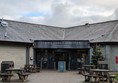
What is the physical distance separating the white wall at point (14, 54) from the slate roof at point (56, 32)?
769 mm

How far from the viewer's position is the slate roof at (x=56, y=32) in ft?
80.0

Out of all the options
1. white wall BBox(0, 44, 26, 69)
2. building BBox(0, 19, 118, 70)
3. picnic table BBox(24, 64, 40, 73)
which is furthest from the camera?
building BBox(0, 19, 118, 70)

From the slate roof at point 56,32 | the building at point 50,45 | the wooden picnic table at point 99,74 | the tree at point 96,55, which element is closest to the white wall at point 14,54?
the building at point 50,45

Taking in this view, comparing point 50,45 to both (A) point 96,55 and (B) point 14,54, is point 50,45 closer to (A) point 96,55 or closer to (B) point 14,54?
(B) point 14,54

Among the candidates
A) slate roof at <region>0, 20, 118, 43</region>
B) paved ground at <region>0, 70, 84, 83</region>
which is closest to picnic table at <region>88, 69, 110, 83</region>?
paved ground at <region>0, 70, 84, 83</region>

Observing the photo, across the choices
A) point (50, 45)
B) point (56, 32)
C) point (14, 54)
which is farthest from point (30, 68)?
point (56, 32)

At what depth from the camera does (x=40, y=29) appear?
101 feet

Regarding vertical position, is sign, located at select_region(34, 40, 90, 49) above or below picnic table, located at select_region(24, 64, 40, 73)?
above

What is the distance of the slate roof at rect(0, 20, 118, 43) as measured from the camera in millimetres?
24375

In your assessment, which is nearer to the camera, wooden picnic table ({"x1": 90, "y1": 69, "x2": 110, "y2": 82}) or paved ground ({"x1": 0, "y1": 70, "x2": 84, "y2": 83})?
wooden picnic table ({"x1": 90, "y1": 69, "x2": 110, "y2": 82})

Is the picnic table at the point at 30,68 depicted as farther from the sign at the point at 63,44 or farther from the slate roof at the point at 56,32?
the sign at the point at 63,44

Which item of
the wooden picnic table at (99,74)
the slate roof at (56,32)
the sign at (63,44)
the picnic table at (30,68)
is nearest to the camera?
the wooden picnic table at (99,74)

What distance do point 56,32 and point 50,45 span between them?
6.76 meters

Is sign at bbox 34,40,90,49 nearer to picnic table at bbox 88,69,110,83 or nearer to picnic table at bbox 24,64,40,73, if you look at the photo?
picnic table at bbox 24,64,40,73
